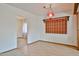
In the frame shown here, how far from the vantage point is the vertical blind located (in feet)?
18.9

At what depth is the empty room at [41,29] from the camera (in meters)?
3.75

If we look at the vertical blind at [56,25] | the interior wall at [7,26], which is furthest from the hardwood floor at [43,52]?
the vertical blind at [56,25]

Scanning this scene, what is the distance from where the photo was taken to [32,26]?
5.88m

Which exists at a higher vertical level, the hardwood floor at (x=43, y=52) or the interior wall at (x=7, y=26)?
the interior wall at (x=7, y=26)

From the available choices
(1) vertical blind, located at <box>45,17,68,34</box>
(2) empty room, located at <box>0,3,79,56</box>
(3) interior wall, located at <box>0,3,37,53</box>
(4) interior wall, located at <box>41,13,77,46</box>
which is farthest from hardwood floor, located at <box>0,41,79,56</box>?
(1) vertical blind, located at <box>45,17,68,34</box>

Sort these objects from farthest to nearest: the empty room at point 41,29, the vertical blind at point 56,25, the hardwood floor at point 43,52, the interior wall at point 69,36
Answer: the vertical blind at point 56,25
the interior wall at point 69,36
the empty room at point 41,29
the hardwood floor at point 43,52

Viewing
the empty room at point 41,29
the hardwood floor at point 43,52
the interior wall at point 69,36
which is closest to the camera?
the hardwood floor at point 43,52

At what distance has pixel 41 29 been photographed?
661 cm

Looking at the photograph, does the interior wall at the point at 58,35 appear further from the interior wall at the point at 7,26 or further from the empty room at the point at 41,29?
the interior wall at the point at 7,26

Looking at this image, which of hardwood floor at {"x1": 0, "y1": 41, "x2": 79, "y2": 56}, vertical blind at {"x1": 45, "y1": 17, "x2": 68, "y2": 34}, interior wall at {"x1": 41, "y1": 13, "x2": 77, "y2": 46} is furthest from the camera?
vertical blind at {"x1": 45, "y1": 17, "x2": 68, "y2": 34}

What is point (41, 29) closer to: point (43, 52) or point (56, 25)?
point (56, 25)

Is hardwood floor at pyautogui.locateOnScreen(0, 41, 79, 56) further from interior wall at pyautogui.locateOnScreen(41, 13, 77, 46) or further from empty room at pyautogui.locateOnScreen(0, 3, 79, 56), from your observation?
interior wall at pyautogui.locateOnScreen(41, 13, 77, 46)

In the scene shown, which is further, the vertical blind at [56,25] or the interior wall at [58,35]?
the vertical blind at [56,25]

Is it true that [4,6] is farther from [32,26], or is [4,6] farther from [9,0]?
[9,0]
